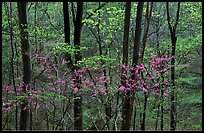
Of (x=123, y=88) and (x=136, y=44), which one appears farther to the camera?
(x=136, y=44)

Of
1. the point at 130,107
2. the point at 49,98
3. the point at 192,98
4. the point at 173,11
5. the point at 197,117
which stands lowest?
the point at 197,117

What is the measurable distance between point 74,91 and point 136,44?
2.07 metres

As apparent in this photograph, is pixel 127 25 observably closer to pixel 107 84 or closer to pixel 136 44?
pixel 136 44

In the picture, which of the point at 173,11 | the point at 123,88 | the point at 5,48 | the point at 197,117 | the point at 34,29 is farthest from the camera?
the point at 173,11

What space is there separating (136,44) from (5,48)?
21.0ft

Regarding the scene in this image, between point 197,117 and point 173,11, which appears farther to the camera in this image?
point 173,11

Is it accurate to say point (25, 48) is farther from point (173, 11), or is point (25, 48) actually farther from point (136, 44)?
point (173, 11)

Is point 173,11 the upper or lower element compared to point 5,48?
upper

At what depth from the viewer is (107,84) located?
5.85 metres

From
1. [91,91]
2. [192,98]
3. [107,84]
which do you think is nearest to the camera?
[91,91]

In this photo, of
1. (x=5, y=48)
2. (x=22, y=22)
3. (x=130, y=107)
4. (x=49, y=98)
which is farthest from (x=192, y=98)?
(x=5, y=48)

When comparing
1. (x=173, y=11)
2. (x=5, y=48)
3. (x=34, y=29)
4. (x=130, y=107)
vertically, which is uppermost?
(x=173, y=11)

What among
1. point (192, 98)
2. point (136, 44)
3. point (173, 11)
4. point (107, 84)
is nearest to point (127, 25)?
point (136, 44)

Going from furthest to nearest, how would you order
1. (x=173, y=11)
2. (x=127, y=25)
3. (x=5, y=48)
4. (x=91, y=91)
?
(x=173, y=11) < (x=5, y=48) < (x=127, y=25) < (x=91, y=91)
